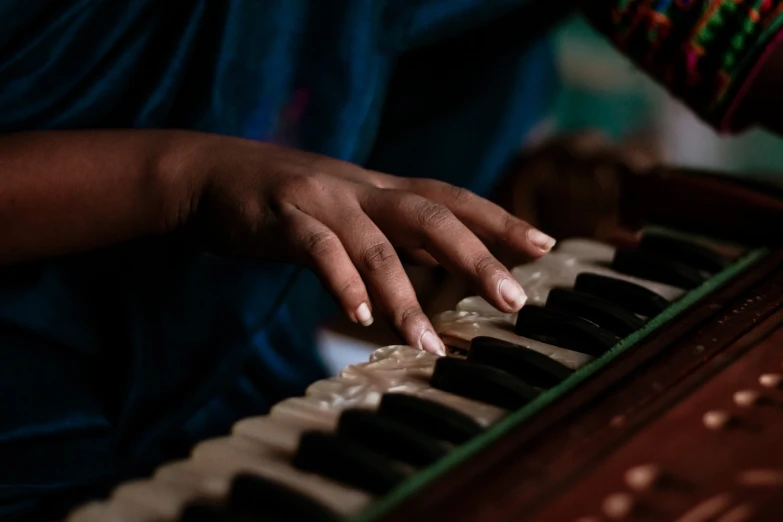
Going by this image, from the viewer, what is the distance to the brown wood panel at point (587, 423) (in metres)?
0.41

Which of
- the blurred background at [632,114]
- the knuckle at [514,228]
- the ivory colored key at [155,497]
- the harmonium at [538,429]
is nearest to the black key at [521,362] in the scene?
the harmonium at [538,429]

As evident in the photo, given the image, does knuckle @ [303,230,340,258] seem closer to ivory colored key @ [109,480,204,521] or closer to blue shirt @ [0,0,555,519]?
ivory colored key @ [109,480,204,521]

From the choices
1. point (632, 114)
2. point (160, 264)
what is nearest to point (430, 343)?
point (160, 264)

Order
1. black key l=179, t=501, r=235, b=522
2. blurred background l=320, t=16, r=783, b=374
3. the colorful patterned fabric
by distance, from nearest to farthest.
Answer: black key l=179, t=501, r=235, b=522, the colorful patterned fabric, blurred background l=320, t=16, r=783, b=374

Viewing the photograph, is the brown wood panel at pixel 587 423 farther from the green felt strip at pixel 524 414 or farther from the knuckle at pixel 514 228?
the knuckle at pixel 514 228

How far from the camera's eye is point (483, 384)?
0.52 m

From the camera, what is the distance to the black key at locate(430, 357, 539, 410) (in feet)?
1.68

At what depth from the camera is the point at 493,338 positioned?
1.88 feet

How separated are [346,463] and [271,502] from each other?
48mm

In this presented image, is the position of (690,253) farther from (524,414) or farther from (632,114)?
(632,114)

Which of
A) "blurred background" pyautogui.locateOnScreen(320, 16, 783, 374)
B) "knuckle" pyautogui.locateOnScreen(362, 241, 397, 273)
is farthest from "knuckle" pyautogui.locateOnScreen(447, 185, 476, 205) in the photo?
"blurred background" pyautogui.locateOnScreen(320, 16, 783, 374)

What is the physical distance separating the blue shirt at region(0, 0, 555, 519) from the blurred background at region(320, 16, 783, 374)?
1.40 m

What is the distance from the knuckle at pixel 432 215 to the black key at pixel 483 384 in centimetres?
11

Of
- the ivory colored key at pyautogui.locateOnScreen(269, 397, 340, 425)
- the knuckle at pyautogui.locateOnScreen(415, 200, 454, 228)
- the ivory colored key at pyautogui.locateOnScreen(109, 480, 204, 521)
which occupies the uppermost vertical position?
the knuckle at pyautogui.locateOnScreen(415, 200, 454, 228)
